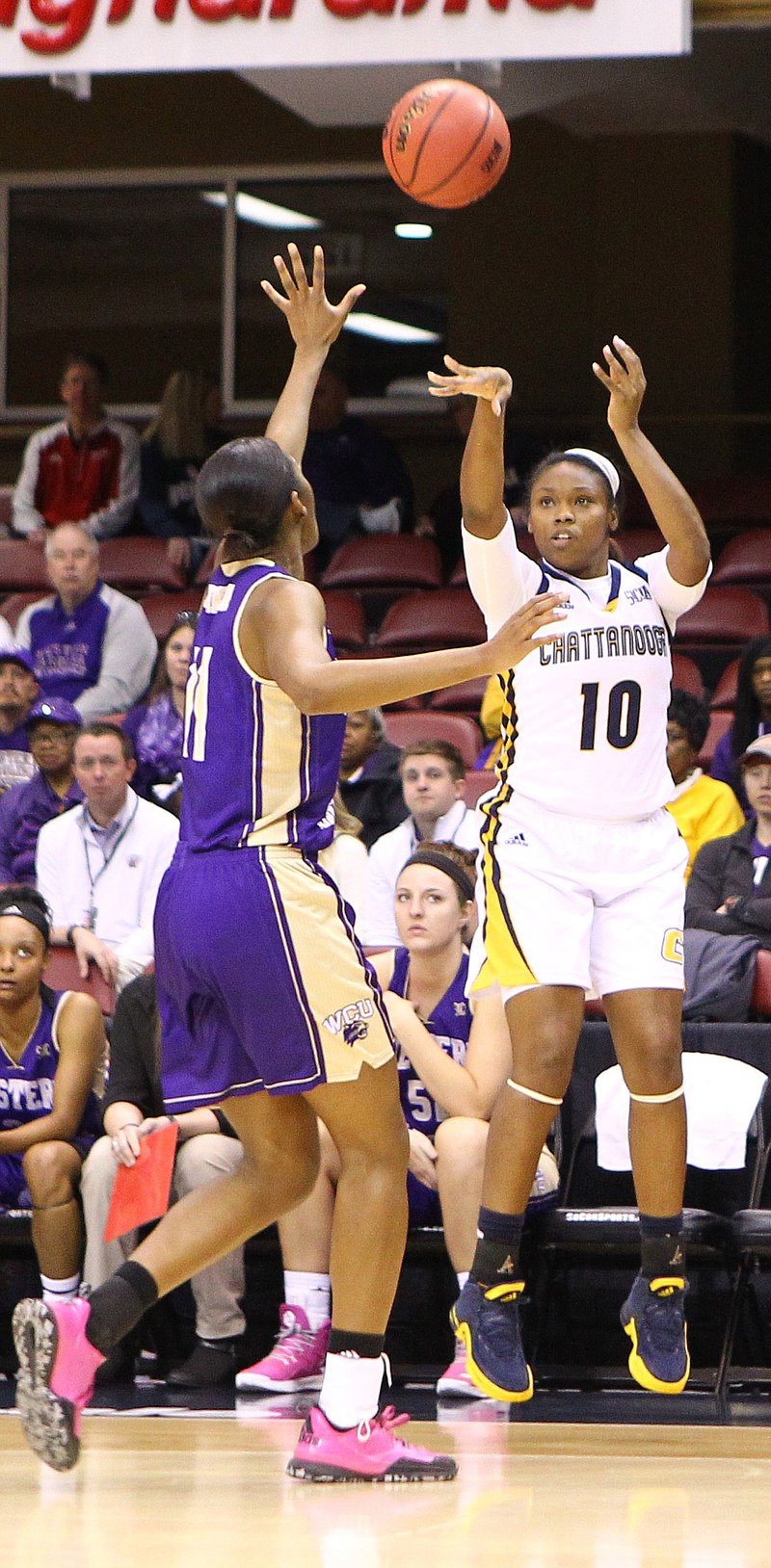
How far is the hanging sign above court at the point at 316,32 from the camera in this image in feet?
24.7

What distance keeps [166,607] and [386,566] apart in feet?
3.44

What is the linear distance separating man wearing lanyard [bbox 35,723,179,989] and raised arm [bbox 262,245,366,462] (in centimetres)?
270

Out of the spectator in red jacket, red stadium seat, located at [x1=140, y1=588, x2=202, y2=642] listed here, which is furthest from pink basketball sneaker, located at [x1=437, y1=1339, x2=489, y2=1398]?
the spectator in red jacket

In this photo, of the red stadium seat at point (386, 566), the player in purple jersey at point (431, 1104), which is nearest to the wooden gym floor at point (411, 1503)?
the player in purple jersey at point (431, 1104)

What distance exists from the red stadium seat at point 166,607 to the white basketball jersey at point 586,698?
16.5ft

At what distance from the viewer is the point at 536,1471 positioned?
3.86 metres

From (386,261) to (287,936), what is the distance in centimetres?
1009

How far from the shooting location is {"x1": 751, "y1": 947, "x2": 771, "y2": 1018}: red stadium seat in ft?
19.6

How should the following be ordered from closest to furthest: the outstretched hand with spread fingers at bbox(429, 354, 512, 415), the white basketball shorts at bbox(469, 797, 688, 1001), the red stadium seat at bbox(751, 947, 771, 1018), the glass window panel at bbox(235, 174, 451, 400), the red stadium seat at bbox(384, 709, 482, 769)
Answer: the outstretched hand with spread fingers at bbox(429, 354, 512, 415)
the white basketball shorts at bbox(469, 797, 688, 1001)
the red stadium seat at bbox(751, 947, 771, 1018)
the red stadium seat at bbox(384, 709, 482, 769)
the glass window panel at bbox(235, 174, 451, 400)

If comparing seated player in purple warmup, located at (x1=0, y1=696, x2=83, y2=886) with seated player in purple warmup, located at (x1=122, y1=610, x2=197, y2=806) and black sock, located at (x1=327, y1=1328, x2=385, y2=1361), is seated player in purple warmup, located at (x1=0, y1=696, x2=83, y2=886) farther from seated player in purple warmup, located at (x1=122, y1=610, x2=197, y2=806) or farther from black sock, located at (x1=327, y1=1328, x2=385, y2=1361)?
black sock, located at (x1=327, y1=1328, x2=385, y2=1361)

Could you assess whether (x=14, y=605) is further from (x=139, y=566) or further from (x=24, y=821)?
(x=24, y=821)

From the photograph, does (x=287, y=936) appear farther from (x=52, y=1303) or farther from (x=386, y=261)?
(x=386, y=261)

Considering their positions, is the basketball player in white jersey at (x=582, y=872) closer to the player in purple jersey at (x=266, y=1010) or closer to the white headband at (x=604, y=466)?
the white headband at (x=604, y=466)

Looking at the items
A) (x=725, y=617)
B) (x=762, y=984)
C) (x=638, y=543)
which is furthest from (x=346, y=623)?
(x=762, y=984)
